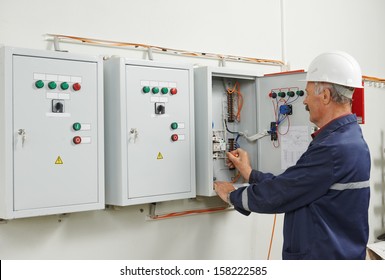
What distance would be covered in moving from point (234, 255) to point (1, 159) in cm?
163

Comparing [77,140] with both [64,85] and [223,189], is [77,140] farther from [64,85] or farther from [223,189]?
[223,189]

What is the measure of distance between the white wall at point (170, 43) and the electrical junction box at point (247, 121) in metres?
0.27

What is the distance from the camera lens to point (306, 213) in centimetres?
224

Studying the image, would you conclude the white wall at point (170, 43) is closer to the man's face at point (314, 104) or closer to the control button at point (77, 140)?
the control button at point (77, 140)

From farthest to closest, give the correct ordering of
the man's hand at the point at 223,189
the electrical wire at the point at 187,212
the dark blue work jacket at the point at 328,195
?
1. the electrical wire at the point at 187,212
2. the man's hand at the point at 223,189
3. the dark blue work jacket at the point at 328,195

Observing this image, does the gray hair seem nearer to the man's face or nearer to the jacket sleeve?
the man's face

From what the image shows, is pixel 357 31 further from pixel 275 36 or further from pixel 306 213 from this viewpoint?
pixel 306 213

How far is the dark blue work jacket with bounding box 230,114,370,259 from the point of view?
2166 mm

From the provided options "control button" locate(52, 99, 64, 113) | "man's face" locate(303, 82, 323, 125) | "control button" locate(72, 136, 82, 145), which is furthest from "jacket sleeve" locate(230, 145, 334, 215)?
"control button" locate(52, 99, 64, 113)

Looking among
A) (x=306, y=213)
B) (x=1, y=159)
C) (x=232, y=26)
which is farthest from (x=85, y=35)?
(x=306, y=213)

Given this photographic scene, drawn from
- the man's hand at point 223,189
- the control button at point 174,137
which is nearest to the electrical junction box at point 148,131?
the control button at point 174,137

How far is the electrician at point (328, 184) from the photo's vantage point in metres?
2.17

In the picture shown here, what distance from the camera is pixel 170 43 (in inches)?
113

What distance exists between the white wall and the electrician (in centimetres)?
68
